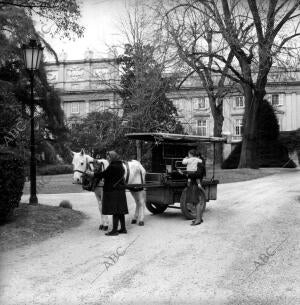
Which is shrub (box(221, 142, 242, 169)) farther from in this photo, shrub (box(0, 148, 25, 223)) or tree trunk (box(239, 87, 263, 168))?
shrub (box(0, 148, 25, 223))

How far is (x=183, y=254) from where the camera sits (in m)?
9.58

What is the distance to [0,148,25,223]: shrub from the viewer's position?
1181 centimetres

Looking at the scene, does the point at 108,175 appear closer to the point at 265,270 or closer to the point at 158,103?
the point at 265,270

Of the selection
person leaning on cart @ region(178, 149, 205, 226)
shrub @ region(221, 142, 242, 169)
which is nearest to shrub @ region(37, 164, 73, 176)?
shrub @ region(221, 142, 242, 169)

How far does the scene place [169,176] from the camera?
14359mm

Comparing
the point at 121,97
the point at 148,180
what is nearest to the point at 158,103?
the point at 121,97

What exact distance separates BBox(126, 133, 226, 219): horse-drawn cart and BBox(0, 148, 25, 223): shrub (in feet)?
10.0

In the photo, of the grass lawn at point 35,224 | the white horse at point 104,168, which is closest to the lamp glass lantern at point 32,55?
the white horse at point 104,168

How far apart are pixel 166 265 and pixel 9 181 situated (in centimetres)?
484

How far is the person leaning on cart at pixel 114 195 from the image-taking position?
11688mm

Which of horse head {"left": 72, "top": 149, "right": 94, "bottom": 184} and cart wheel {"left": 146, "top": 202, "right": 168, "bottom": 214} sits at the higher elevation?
horse head {"left": 72, "top": 149, "right": 94, "bottom": 184}

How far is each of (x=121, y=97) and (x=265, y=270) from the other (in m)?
29.3

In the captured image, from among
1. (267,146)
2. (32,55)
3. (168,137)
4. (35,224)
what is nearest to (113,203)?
(35,224)

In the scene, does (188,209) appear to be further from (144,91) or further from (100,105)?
(100,105)
